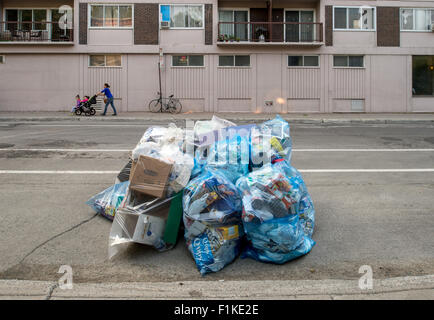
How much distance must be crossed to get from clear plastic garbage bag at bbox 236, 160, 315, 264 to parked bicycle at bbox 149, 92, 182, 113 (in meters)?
21.4

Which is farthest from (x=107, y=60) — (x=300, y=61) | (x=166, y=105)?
(x=300, y=61)

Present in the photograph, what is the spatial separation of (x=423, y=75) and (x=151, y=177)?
2729 centimetres

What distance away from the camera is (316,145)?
10.3 metres

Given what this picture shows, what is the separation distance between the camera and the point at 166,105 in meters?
24.9

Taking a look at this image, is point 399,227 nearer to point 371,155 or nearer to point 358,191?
point 358,191

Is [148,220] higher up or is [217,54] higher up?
[217,54]

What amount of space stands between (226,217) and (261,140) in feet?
4.12

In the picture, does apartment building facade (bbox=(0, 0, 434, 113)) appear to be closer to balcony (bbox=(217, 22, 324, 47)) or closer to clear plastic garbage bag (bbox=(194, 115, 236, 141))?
balcony (bbox=(217, 22, 324, 47))

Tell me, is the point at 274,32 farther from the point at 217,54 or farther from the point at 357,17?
the point at 357,17

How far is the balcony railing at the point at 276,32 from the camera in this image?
25.5m

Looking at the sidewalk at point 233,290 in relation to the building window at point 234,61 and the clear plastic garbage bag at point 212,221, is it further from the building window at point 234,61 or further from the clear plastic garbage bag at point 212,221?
the building window at point 234,61

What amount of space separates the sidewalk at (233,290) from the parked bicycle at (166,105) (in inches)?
860

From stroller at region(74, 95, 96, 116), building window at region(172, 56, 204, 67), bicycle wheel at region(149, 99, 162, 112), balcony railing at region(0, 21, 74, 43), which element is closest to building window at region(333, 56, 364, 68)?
building window at region(172, 56, 204, 67)
